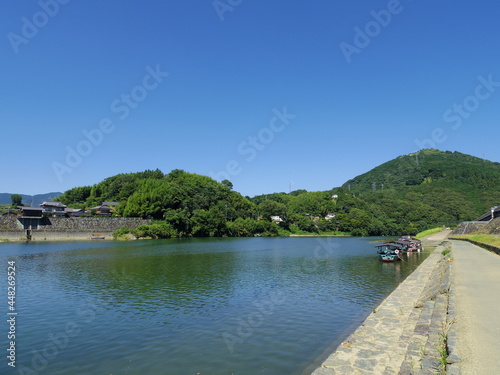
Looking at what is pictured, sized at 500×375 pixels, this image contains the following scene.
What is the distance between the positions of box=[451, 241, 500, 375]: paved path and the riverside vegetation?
8021cm

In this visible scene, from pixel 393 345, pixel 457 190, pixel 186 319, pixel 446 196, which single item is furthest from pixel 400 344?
pixel 457 190

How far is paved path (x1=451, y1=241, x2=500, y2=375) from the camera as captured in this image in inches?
267

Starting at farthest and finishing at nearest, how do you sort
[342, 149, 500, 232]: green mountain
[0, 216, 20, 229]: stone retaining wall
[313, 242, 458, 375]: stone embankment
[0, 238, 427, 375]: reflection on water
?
[342, 149, 500, 232]: green mountain, [0, 216, 20, 229]: stone retaining wall, [0, 238, 427, 375]: reflection on water, [313, 242, 458, 375]: stone embankment

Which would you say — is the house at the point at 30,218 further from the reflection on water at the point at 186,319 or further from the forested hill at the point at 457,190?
the forested hill at the point at 457,190

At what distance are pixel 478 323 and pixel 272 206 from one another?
117 m

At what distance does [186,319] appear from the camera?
49.2 feet

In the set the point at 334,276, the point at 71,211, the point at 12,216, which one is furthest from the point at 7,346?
the point at 71,211

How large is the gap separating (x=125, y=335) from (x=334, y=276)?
19.4 m

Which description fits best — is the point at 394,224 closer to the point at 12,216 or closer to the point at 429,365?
the point at 12,216

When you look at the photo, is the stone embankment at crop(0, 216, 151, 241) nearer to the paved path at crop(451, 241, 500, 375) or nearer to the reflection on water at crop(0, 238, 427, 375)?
the reflection on water at crop(0, 238, 427, 375)

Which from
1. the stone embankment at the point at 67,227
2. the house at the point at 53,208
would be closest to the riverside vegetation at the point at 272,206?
the stone embankment at the point at 67,227

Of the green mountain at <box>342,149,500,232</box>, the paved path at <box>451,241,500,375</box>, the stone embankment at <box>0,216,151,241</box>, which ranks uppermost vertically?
the green mountain at <box>342,149,500,232</box>

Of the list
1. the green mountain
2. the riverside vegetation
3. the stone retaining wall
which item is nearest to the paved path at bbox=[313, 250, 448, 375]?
the riverside vegetation

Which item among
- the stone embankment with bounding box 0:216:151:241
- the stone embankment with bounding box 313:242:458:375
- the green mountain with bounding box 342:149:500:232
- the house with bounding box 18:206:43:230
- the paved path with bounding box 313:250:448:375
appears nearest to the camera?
the stone embankment with bounding box 313:242:458:375
